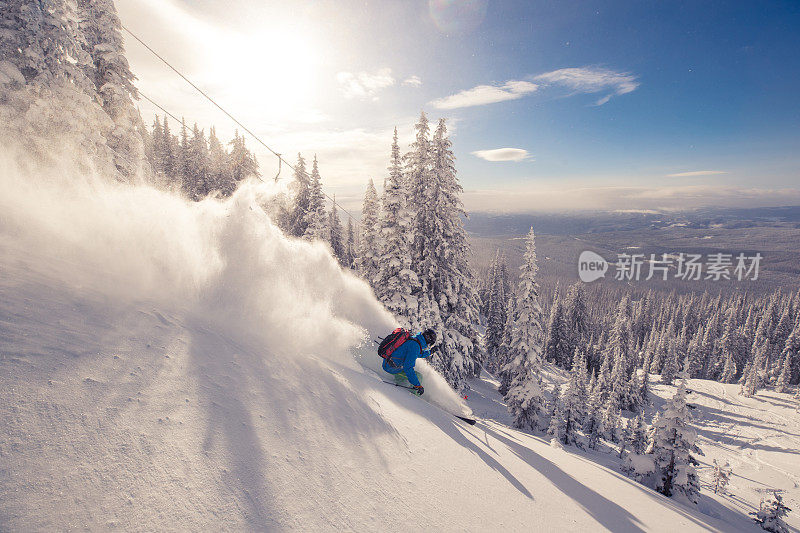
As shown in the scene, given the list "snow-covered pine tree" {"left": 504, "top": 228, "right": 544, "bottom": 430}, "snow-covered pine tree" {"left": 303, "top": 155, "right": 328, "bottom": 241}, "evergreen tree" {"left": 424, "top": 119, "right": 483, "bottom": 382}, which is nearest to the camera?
"evergreen tree" {"left": 424, "top": 119, "right": 483, "bottom": 382}

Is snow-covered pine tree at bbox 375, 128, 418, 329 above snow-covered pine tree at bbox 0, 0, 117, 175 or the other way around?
the other way around

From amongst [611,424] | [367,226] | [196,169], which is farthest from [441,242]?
[196,169]

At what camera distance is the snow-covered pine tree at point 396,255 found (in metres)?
16.2

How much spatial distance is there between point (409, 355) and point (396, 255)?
9866 millimetres

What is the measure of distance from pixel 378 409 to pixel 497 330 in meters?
46.0

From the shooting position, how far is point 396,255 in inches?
682

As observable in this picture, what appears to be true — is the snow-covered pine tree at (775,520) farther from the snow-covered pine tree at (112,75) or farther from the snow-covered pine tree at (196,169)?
the snow-covered pine tree at (196,169)

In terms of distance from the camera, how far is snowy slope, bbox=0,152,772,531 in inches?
94.7

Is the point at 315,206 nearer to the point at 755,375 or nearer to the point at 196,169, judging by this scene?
the point at 196,169

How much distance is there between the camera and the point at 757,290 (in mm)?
190875

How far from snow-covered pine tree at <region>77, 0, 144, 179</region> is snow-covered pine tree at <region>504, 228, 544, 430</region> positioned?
24.8m

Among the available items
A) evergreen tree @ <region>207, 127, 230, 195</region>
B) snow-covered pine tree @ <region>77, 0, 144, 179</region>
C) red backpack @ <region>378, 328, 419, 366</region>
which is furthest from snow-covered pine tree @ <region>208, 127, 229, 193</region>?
red backpack @ <region>378, 328, 419, 366</region>

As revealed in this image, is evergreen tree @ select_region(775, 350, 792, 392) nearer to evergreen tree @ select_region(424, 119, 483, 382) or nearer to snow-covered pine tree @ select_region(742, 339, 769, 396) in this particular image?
snow-covered pine tree @ select_region(742, 339, 769, 396)

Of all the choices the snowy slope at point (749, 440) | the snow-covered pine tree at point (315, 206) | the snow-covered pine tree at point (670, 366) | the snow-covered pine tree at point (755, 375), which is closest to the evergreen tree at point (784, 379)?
the snow-covered pine tree at point (755, 375)
